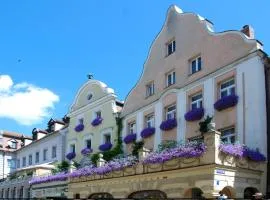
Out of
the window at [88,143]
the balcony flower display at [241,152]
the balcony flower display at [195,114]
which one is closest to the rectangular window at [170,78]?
the balcony flower display at [195,114]

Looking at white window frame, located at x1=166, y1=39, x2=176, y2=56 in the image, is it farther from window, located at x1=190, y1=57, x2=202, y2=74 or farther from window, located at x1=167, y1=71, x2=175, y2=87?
window, located at x1=190, y1=57, x2=202, y2=74

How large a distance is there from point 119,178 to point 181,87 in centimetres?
646

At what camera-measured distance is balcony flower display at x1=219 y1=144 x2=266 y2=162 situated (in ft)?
65.3

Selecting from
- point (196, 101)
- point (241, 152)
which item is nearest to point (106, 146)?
point (196, 101)

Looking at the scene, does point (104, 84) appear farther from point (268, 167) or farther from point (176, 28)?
point (268, 167)

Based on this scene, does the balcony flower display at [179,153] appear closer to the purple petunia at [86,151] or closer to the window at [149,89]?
the window at [149,89]

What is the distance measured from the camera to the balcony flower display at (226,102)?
75.1 feet

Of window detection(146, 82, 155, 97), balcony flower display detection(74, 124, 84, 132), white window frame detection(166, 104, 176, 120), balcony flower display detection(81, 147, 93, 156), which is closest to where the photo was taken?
white window frame detection(166, 104, 176, 120)

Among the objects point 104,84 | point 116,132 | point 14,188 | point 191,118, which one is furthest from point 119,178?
point 14,188

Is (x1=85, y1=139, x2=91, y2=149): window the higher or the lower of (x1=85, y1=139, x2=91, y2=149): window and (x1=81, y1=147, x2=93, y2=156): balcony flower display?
the higher

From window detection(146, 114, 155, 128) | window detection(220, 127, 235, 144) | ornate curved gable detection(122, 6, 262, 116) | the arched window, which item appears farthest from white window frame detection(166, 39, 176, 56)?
the arched window

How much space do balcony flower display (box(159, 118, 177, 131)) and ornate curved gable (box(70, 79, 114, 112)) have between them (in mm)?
8649

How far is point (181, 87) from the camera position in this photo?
27094mm

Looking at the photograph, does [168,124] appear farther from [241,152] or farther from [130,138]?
[241,152]
